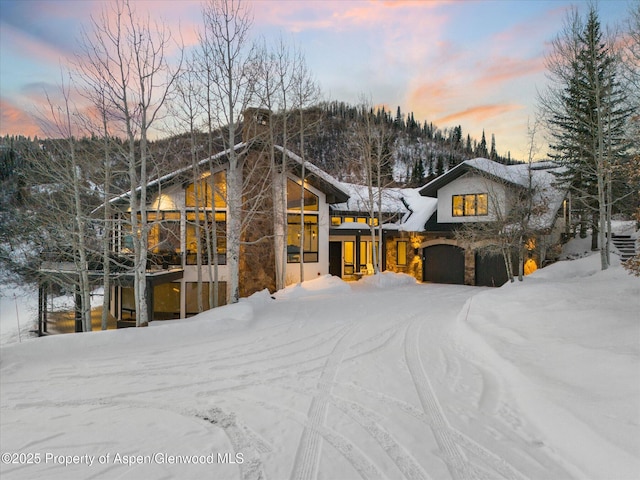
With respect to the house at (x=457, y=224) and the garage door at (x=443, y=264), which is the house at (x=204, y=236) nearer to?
the house at (x=457, y=224)

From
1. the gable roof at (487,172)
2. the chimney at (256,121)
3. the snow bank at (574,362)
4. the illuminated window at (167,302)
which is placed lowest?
the illuminated window at (167,302)

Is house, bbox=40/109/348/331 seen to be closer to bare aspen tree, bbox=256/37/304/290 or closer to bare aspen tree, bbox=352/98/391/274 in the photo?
bare aspen tree, bbox=256/37/304/290

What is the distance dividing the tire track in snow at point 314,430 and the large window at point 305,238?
39.2 feet

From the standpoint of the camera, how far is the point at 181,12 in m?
10.5

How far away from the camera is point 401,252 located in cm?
2361

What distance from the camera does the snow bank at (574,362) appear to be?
11.2 ft

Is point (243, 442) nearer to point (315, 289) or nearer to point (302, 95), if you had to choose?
point (315, 289)

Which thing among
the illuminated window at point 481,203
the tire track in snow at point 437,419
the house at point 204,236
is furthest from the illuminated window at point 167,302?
the illuminated window at point 481,203

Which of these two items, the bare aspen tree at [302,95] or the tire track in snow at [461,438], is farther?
the bare aspen tree at [302,95]

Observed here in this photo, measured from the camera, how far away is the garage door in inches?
824

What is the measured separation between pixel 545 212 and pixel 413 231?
757 cm

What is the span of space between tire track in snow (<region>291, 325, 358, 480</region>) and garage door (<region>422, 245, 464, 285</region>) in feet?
52.8

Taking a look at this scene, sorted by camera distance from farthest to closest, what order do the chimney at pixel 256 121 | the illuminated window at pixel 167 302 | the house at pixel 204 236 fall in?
the chimney at pixel 256 121 < the illuminated window at pixel 167 302 < the house at pixel 204 236

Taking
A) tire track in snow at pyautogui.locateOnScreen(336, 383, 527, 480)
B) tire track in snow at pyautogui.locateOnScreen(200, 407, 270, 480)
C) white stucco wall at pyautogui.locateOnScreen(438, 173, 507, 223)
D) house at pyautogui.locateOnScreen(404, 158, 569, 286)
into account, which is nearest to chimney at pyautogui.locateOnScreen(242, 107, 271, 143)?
house at pyautogui.locateOnScreen(404, 158, 569, 286)
